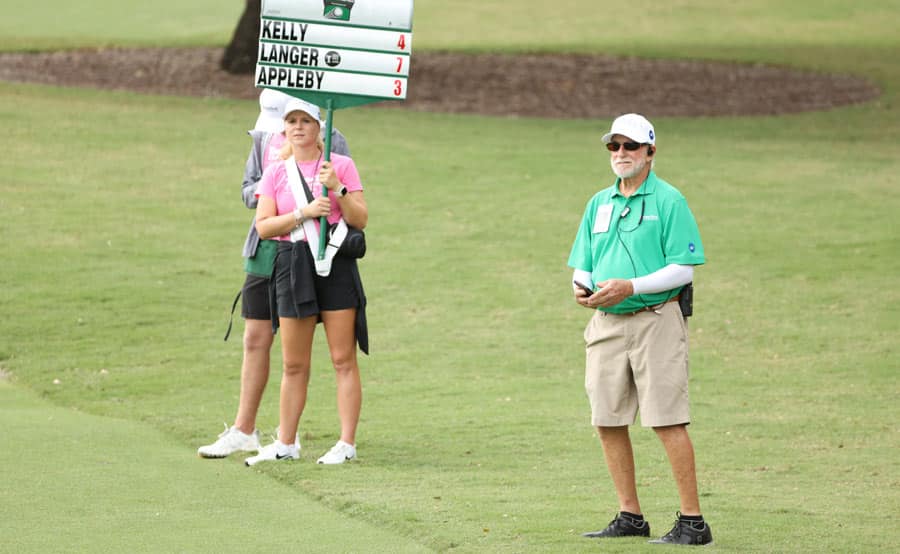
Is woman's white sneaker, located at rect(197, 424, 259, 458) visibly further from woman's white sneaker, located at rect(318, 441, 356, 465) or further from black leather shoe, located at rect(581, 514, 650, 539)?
black leather shoe, located at rect(581, 514, 650, 539)

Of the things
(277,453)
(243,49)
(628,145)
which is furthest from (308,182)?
(243,49)

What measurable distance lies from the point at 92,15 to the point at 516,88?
49.2ft

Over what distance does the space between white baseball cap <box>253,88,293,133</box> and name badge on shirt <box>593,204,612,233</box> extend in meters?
3.01

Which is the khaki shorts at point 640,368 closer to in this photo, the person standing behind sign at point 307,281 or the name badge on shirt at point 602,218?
the name badge on shirt at point 602,218

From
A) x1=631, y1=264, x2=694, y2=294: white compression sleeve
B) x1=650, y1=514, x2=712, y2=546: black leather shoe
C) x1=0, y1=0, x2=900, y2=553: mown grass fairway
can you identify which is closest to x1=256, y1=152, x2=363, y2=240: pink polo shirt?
x1=0, y1=0, x2=900, y2=553: mown grass fairway

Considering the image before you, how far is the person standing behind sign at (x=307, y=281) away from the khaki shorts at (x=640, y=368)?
7.34 ft

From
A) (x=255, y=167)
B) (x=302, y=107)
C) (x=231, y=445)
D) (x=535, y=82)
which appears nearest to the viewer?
(x=302, y=107)

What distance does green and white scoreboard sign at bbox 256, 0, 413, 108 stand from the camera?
8.67m

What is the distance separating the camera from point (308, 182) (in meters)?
8.89

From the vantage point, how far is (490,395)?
1205cm

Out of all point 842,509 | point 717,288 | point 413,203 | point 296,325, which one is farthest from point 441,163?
point 842,509

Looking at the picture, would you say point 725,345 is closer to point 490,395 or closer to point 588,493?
point 490,395

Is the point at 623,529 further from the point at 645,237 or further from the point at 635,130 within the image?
the point at 635,130

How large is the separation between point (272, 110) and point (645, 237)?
3.40 metres
